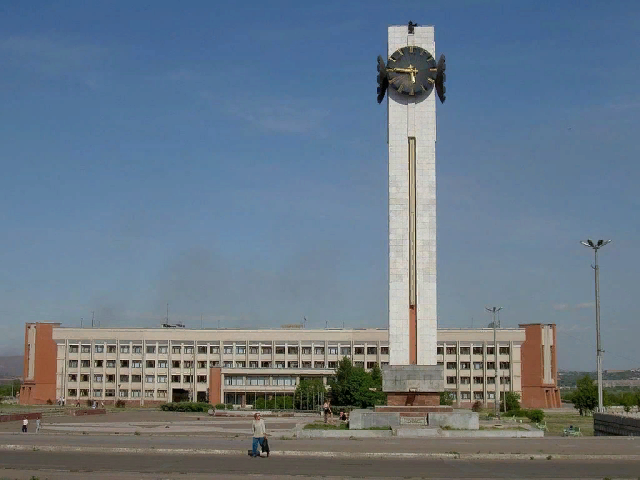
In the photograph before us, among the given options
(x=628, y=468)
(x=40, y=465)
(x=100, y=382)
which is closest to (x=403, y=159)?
(x=628, y=468)

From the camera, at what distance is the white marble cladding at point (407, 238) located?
45.4 metres

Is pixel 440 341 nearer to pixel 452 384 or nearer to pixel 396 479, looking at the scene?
pixel 452 384

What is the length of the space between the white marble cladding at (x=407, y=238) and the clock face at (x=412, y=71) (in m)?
1.72

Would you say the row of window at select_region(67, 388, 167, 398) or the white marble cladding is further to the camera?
the row of window at select_region(67, 388, 167, 398)

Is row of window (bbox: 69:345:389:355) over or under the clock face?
under

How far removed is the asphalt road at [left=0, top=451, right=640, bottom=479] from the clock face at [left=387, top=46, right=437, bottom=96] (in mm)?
25596

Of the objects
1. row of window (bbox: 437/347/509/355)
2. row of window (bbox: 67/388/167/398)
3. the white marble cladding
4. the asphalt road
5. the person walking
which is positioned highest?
the white marble cladding

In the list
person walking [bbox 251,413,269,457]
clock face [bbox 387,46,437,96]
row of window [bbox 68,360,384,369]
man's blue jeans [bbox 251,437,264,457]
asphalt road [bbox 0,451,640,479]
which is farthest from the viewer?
row of window [bbox 68,360,384,369]

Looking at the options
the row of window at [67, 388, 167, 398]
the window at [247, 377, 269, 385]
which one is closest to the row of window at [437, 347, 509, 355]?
the window at [247, 377, 269, 385]

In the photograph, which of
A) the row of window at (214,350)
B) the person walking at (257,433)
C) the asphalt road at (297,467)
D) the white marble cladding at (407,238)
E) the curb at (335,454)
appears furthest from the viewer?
the row of window at (214,350)

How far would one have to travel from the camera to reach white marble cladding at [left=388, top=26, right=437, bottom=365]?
45438 mm

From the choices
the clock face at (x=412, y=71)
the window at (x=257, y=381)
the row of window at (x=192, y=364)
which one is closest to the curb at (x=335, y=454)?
the clock face at (x=412, y=71)

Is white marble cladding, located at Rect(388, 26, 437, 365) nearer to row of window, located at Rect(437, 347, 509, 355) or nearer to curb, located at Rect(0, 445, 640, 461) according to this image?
curb, located at Rect(0, 445, 640, 461)

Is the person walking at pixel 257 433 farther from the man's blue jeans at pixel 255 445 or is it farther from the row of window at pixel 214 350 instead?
the row of window at pixel 214 350
